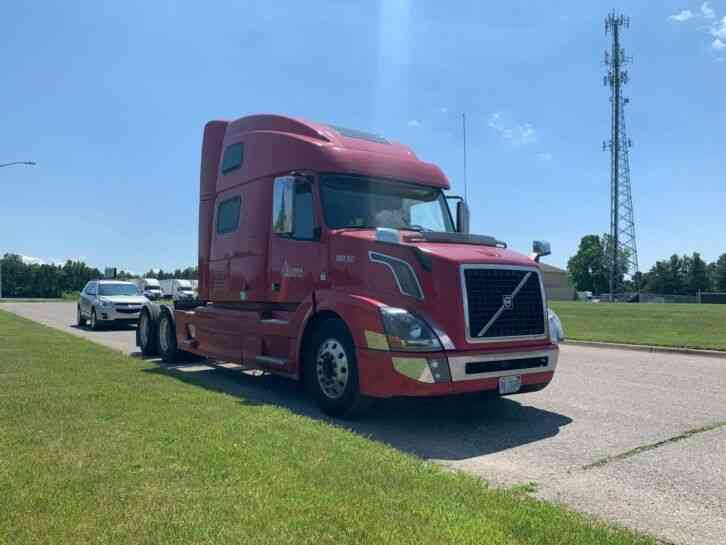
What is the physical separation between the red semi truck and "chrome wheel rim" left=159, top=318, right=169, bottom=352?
1888mm

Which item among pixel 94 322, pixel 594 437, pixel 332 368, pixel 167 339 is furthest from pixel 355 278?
pixel 94 322

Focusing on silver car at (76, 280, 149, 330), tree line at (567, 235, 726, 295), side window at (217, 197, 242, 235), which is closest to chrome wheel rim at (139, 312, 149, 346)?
side window at (217, 197, 242, 235)

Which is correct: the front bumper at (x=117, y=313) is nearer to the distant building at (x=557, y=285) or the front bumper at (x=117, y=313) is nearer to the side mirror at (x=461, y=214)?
the side mirror at (x=461, y=214)

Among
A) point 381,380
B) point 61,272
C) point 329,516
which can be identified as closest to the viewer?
point 329,516

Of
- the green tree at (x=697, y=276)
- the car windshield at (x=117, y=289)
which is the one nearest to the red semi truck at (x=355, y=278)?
the car windshield at (x=117, y=289)

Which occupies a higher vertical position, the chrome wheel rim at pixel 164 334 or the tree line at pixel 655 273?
the tree line at pixel 655 273

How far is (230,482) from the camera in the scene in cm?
395

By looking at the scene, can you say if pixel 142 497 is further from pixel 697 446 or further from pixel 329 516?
pixel 697 446

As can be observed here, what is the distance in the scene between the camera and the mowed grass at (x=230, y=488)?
10.6 feet

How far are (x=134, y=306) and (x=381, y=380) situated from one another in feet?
54.1

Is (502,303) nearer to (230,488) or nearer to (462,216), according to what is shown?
(462,216)

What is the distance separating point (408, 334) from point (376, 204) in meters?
2.15

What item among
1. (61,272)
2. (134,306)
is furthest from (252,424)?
(61,272)

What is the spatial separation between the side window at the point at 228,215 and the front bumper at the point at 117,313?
11.8 m
